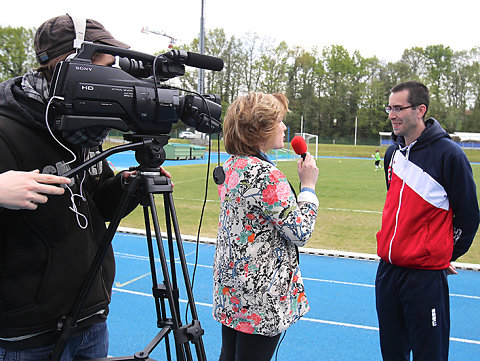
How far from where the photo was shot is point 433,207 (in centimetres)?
231

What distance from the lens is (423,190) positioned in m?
2.34

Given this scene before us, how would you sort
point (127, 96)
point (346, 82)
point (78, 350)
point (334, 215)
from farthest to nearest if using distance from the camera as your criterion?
point (346, 82) → point (334, 215) → point (78, 350) → point (127, 96)

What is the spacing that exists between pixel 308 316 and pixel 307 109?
53.7 metres

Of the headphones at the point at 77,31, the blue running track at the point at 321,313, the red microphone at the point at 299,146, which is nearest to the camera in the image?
the headphones at the point at 77,31

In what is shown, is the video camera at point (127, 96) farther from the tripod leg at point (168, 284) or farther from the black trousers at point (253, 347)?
the black trousers at point (253, 347)

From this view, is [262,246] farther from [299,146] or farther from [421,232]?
[421,232]

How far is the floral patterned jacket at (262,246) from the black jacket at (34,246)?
0.67 metres

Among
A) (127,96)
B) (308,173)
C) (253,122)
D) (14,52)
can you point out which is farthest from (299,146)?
(14,52)

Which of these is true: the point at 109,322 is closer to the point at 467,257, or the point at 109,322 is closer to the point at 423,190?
the point at 423,190

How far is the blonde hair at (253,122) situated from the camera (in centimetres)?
183

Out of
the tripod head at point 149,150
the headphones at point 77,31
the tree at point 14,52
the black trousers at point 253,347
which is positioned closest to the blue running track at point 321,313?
A: the black trousers at point 253,347

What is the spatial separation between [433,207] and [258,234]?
1174 millimetres

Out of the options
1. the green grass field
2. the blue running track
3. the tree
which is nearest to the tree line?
the tree

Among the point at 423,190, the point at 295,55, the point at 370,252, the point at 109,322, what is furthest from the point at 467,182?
the point at 295,55
